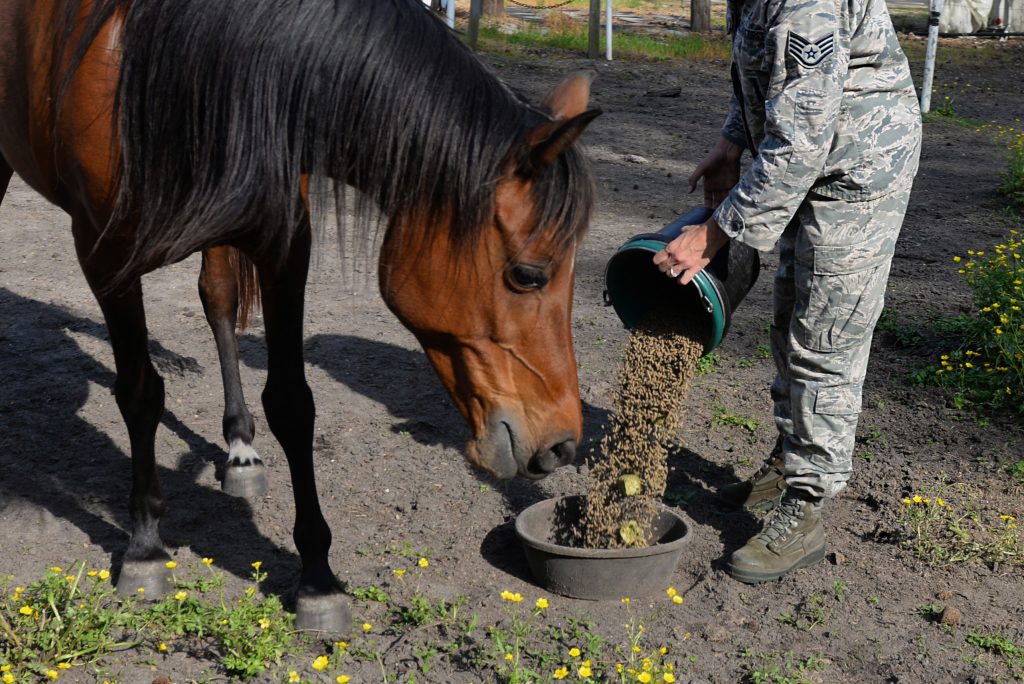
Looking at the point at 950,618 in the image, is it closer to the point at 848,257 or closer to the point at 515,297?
the point at 848,257

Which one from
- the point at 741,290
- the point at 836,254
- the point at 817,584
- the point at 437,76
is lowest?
the point at 817,584

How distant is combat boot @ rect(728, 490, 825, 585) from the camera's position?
3.42 metres

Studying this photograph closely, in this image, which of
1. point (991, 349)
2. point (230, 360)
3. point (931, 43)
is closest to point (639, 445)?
point (230, 360)

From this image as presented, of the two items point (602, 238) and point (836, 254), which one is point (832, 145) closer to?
point (836, 254)

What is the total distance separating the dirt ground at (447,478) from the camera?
10.2 ft

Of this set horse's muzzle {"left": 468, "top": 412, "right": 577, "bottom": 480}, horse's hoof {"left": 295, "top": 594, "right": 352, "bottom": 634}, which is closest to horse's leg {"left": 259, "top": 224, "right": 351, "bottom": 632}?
horse's hoof {"left": 295, "top": 594, "right": 352, "bottom": 634}

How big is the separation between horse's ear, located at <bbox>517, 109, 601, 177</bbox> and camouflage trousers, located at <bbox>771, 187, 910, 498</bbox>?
1167 millimetres

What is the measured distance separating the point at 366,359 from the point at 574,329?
1085 mm

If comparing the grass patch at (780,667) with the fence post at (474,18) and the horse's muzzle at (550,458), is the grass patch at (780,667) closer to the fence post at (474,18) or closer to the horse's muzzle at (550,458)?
the horse's muzzle at (550,458)

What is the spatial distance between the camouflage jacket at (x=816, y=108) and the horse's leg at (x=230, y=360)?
1.99 metres

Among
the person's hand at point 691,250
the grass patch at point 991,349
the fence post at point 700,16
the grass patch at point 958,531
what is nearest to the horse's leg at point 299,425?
the person's hand at point 691,250

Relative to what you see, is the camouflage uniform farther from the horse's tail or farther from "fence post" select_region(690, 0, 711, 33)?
"fence post" select_region(690, 0, 711, 33)

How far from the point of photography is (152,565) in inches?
129

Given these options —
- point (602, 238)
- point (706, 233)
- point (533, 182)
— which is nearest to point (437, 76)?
point (533, 182)
